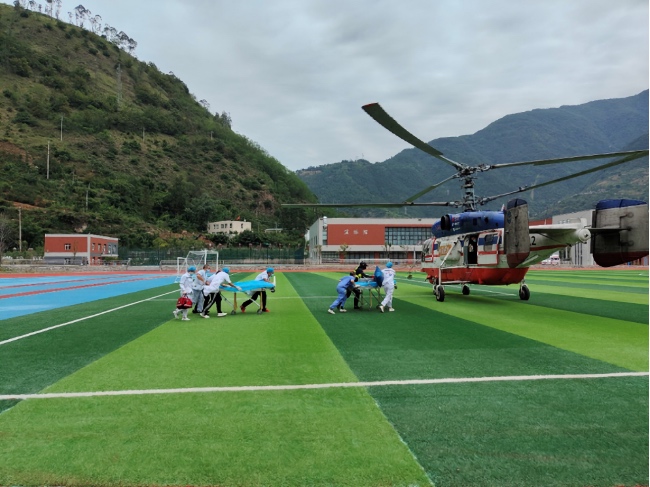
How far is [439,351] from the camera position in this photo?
717 centimetres

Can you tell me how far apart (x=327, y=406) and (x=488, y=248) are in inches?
399

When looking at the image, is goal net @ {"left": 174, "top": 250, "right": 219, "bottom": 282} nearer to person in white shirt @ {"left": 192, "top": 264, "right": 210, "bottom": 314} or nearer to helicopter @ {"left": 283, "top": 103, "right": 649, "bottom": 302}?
person in white shirt @ {"left": 192, "top": 264, "right": 210, "bottom": 314}

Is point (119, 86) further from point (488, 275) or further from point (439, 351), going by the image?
point (439, 351)

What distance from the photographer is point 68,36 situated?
15625 cm

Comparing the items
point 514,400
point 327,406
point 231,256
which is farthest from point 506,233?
point 231,256

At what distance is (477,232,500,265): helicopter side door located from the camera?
43.1 feet

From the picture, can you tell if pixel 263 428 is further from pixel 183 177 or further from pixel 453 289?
pixel 183 177

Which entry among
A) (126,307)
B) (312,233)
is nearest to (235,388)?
(126,307)

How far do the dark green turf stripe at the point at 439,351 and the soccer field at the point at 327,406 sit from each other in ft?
0.15

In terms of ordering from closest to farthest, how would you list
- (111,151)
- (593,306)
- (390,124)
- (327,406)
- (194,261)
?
(327,406), (390,124), (593,306), (194,261), (111,151)

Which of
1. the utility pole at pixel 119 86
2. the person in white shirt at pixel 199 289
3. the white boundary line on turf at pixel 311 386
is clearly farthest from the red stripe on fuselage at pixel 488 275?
the utility pole at pixel 119 86

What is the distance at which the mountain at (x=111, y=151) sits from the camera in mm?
86125

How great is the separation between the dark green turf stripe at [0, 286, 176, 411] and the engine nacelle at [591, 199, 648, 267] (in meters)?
8.84

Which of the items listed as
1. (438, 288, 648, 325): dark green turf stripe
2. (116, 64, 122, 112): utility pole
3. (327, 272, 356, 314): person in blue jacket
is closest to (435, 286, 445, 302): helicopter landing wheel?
(438, 288, 648, 325): dark green turf stripe
